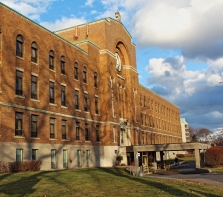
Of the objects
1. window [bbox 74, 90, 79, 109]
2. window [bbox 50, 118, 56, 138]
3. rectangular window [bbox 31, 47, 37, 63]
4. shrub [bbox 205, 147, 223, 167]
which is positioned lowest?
shrub [bbox 205, 147, 223, 167]

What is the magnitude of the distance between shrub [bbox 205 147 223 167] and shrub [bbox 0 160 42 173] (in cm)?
2157

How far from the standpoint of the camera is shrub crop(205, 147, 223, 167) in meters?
37.5

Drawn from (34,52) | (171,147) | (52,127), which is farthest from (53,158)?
(171,147)

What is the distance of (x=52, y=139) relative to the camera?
111 feet

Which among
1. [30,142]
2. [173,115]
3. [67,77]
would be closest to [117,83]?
[67,77]

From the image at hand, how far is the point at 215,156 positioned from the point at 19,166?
23774 millimetres

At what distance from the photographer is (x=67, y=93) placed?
3781cm

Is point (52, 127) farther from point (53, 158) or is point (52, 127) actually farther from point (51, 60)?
point (51, 60)

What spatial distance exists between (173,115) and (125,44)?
1828 inches

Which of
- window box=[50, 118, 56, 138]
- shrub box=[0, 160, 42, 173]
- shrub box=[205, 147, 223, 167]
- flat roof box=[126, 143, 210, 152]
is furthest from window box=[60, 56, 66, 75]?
shrub box=[205, 147, 223, 167]

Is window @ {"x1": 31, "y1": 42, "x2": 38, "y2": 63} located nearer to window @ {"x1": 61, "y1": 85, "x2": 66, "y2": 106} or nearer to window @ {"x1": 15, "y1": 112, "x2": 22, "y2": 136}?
window @ {"x1": 61, "y1": 85, "x2": 66, "y2": 106}

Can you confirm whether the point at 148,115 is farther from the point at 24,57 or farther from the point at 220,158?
the point at 24,57

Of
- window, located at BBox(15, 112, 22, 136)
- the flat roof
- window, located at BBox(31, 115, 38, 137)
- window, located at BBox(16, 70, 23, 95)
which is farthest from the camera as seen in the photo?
the flat roof

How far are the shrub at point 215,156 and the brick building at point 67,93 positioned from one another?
14.1m
